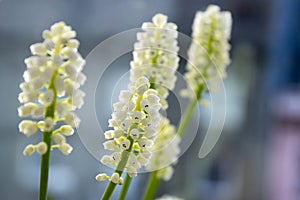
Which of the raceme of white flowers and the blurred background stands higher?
the blurred background

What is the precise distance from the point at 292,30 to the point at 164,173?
1.10 meters

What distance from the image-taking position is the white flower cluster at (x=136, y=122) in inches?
11.1

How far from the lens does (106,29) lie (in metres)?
1.13

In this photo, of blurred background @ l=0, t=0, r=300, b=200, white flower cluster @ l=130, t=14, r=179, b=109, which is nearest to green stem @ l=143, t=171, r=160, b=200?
white flower cluster @ l=130, t=14, r=179, b=109

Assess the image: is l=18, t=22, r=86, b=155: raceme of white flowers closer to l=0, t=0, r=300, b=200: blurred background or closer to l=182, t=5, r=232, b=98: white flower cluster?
l=182, t=5, r=232, b=98: white flower cluster

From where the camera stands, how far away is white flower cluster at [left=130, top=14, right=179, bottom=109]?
1.11 ft

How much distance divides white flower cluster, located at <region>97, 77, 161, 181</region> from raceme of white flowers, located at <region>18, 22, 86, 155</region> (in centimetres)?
2

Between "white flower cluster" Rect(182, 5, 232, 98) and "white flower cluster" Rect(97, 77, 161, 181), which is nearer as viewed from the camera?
"white flower cluster" Rect(97, 77, 161, 181)

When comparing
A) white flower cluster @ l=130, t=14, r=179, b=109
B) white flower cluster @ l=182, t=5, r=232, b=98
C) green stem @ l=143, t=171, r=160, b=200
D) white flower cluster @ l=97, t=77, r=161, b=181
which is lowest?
green stem @ l=143, t=171, r=160, b=200

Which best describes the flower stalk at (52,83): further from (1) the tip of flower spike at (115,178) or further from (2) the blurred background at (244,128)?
(2) the blurred background at (244,128)

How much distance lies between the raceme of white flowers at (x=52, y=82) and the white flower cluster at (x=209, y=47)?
0.15 meters

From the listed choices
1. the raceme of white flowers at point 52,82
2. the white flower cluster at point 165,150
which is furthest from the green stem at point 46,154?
the white flower cluster at point 165,150

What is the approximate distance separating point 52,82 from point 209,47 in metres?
0.17

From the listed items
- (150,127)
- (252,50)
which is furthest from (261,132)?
(150,127)
